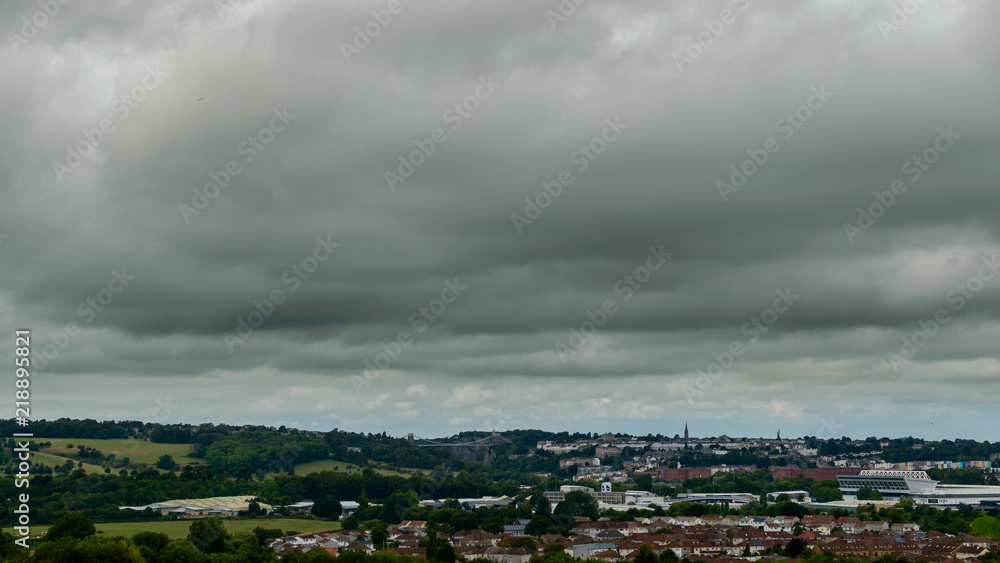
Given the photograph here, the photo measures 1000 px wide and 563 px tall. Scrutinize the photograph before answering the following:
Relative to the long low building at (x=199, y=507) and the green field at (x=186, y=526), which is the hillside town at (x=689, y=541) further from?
the long low building at (x=199, y=507)

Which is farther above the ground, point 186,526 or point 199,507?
point 199,507

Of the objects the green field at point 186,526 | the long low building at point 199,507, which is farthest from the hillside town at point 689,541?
the long low building at point 199,507

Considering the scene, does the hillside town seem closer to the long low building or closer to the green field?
the green field

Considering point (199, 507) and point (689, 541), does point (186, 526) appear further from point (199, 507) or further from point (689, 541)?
point (689, 541)

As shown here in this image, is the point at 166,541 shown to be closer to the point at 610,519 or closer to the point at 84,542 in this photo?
the point at 84,542

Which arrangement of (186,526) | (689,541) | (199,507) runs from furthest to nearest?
1. (199,507)
2. (186,526)
3. (689,541)

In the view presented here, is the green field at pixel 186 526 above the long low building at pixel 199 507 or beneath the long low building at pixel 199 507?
beneath

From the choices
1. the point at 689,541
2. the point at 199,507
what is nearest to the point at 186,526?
the point at 199,507

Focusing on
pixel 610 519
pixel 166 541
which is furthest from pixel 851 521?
pixel 166 541
